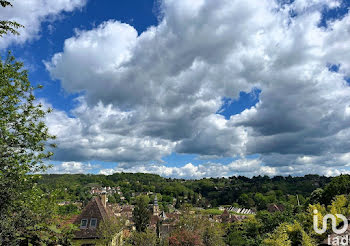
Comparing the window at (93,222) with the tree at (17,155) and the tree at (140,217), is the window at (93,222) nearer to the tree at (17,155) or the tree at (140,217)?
the tree at (140,217)

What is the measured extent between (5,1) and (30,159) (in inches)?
277

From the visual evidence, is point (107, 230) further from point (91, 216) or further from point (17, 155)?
point (17, 155)

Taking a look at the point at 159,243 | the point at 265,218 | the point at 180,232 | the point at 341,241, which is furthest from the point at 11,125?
the point at 265,218

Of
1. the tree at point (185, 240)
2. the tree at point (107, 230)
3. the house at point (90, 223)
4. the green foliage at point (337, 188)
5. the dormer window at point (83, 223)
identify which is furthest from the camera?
the green foliage at point (337, 188)

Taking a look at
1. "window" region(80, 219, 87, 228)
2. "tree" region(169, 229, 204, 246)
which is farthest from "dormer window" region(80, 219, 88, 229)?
"tree" region(169, 229, 204, 246)

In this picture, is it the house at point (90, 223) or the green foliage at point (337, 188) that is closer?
the house at point (90, 223)

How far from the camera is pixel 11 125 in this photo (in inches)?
493

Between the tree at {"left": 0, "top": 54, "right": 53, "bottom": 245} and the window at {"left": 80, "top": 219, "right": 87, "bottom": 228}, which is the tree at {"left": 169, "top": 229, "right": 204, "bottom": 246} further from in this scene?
the tree at {"left": 0, "top": 54, "right": 53, "bottom": 245}

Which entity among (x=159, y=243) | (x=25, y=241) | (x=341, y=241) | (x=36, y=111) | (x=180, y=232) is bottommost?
(x=159, y=243)

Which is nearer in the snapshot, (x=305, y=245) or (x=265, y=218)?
(x=305, y=245)

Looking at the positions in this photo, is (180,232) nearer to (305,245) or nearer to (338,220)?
(305,245)

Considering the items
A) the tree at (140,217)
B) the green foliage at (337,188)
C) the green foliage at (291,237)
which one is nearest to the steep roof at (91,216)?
the tree at (140,217)

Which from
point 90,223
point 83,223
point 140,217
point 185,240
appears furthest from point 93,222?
point 140,217

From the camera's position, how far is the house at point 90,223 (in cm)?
3278
